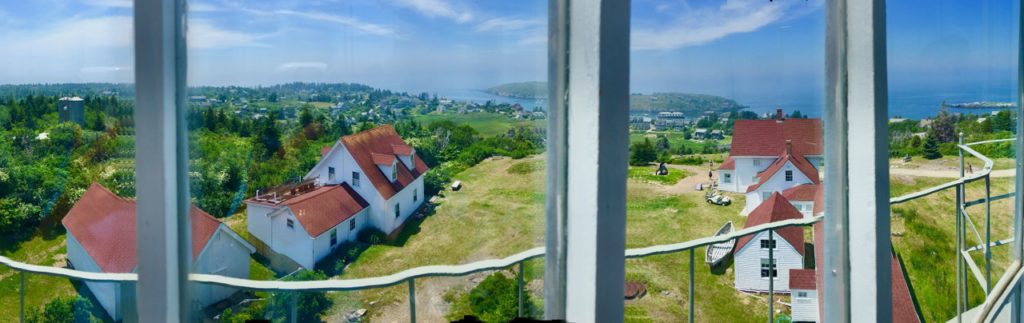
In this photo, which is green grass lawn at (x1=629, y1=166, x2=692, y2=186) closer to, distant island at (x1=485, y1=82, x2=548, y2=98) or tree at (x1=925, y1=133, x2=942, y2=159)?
distant island at (x1=485, y1=82, x2=548, y2=98)

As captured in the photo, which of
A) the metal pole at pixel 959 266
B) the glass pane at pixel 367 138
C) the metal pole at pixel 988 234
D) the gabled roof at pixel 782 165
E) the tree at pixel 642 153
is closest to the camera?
the glass pane at pixel 367 138

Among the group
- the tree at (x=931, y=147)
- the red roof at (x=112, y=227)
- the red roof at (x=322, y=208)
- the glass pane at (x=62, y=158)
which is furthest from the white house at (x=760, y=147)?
the glass pane at (x=62, y=158)

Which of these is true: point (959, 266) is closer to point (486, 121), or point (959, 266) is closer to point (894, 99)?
point (894, 99)

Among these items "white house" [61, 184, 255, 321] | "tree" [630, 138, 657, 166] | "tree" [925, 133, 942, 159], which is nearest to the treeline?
"tree" [925, 133, 942, 159]

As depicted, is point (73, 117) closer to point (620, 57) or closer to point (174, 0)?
point (174, 0)

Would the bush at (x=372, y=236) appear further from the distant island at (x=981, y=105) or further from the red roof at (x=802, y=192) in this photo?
the distant island at (x=981, y=105)

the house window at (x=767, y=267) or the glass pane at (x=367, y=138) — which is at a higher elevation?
the glass pane at (x=367, y=138)
